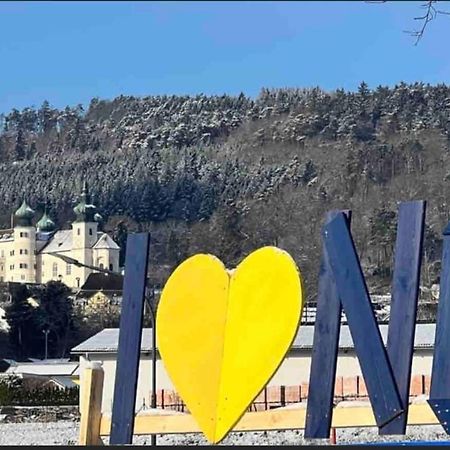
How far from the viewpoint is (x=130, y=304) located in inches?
333

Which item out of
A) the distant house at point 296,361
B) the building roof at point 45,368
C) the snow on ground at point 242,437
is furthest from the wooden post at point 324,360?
the building roof at point 45,368

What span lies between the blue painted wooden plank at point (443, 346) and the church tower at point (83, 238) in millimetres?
50445

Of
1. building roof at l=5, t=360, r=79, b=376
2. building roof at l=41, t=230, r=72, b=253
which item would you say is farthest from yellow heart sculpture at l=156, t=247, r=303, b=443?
building roof at l=41, t=230, r=72, b=253

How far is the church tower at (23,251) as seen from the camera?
60938mm

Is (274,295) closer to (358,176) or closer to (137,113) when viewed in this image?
(358,176)

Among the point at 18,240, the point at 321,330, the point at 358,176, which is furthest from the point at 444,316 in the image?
the point at 358,176

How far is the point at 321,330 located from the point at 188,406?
1.29 m

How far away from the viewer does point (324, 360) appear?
796 centimetres

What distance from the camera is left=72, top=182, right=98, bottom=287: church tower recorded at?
59438 mm

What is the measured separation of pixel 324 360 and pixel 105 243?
158 ft

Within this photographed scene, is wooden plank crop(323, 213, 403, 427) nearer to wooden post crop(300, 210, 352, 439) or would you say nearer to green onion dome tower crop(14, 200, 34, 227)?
wooden post crop(300, 210, 352, 439)

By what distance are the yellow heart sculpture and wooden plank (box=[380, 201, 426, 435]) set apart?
741 millimetres

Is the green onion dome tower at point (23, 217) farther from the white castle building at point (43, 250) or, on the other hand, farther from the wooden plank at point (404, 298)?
the wooden plank at point (404, 298)

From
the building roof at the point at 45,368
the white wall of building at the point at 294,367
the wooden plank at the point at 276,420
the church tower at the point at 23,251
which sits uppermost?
the church tower at the point at 23,251
